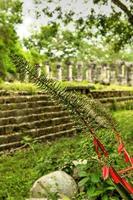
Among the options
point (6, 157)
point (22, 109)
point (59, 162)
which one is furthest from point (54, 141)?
point (59, 162)

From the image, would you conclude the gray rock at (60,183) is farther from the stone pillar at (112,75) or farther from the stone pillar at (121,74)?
the stone pillar at (112,75)

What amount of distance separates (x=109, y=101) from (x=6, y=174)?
10.9 m

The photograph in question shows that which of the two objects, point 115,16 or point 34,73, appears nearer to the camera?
point 34,73

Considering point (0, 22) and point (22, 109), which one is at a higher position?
point (0, 22)

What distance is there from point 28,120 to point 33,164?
3095 millimetres

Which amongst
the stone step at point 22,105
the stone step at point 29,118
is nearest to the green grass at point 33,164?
the stone step at point 29,118

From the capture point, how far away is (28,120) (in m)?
11.4

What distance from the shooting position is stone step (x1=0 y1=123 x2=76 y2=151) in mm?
10133

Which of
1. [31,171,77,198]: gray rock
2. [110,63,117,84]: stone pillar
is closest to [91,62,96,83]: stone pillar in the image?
[110,63,117,84]: stone pillar

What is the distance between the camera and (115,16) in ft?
41.2

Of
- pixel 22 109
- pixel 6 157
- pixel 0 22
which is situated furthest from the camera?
pixel 0 22

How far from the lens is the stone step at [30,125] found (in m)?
10.4

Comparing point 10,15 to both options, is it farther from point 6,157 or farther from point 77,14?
point 6,157

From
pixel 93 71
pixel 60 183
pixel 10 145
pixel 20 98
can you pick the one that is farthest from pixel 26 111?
pixel 93 71
